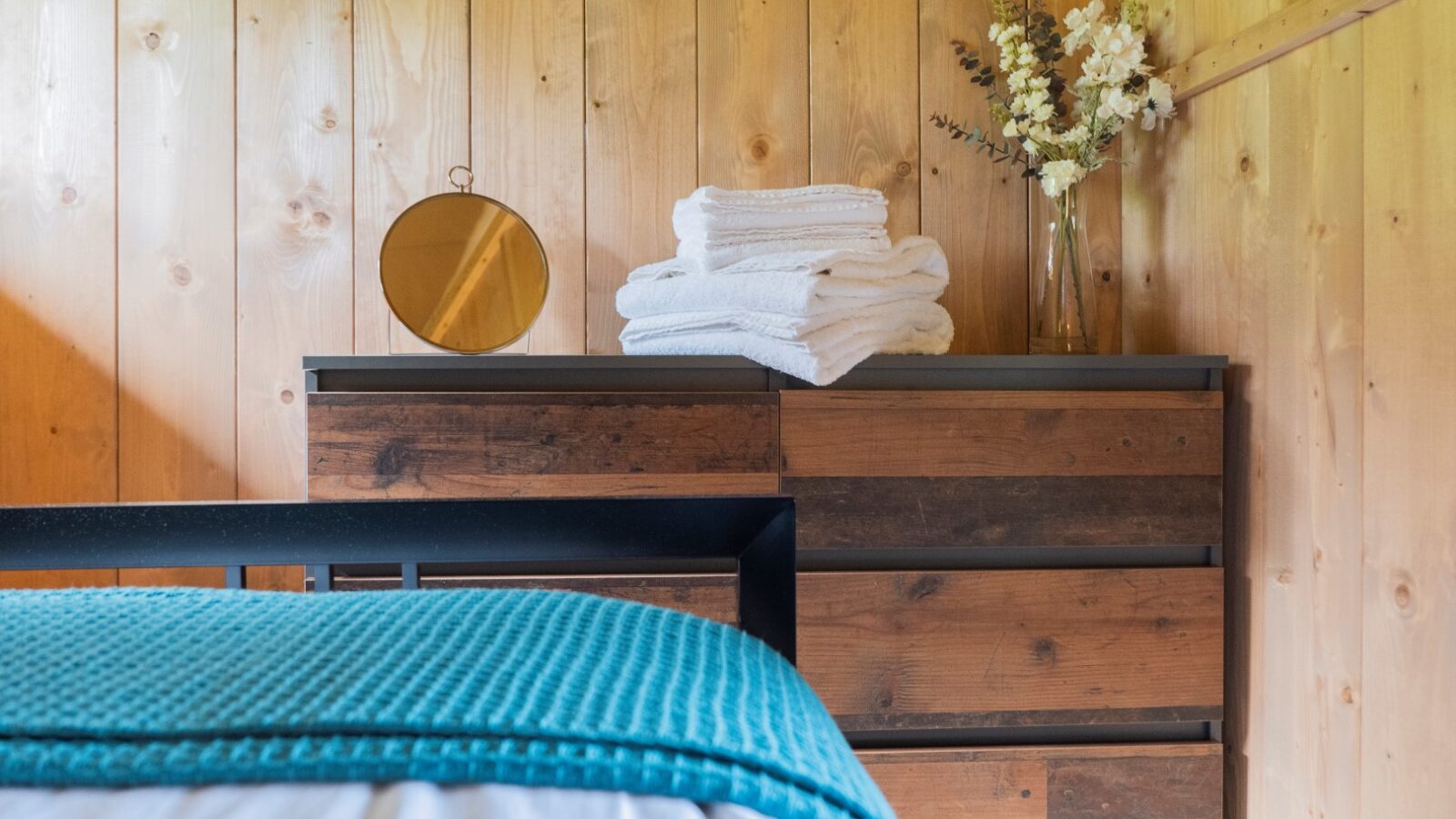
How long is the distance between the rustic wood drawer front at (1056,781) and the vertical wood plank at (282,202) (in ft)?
3.38

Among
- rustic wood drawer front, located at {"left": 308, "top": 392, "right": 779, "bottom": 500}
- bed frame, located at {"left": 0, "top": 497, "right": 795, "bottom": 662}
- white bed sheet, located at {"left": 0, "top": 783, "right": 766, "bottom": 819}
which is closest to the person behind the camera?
white bed sheet, located at {"left": 0, "top": 783, "right": 766, "bottom": 819}

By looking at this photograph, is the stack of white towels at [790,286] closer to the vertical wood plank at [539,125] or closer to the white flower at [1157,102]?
the vertical wood plank at [539,125]

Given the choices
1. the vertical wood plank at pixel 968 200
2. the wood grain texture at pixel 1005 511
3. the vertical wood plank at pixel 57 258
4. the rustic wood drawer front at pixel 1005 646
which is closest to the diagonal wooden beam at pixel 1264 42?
the vertical wood plank at pixel 968 200

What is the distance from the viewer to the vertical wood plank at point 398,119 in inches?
62.9

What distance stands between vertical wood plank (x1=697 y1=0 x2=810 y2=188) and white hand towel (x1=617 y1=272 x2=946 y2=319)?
1.03 feet

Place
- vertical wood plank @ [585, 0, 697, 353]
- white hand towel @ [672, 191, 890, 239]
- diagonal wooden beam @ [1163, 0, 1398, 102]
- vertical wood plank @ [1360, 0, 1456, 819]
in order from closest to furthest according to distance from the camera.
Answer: vertical wood plank @ [1360, 0, 1456, 819] → diagonal wooden beam @ [1163, 0, 1398, 102] → white hand towel @ [672, 191, 890, 239] → vertical wood plank @ [585, 0, 697, 353]

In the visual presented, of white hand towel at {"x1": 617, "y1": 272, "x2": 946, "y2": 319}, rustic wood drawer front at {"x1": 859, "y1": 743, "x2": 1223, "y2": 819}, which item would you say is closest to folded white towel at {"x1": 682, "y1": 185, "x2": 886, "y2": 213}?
white hand towel at {"x1": 617, "y1": 272, "x2": 946, "y2": 319}

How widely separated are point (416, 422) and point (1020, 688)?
83cm

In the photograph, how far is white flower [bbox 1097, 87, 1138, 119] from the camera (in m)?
1.44

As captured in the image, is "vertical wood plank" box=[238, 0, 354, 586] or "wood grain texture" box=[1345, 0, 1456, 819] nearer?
"wood grain texture" box=[1345, 0, 1456, 819]

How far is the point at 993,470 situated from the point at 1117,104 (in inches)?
23.0

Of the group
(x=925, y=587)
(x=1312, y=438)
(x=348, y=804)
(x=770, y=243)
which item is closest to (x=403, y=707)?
(x=348, y=804)

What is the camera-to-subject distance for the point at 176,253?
159 centimetres

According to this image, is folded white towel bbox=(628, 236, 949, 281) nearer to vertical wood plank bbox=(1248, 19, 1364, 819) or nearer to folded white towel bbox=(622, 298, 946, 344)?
folded white towel bbox=(622, 298, 946, 344)
